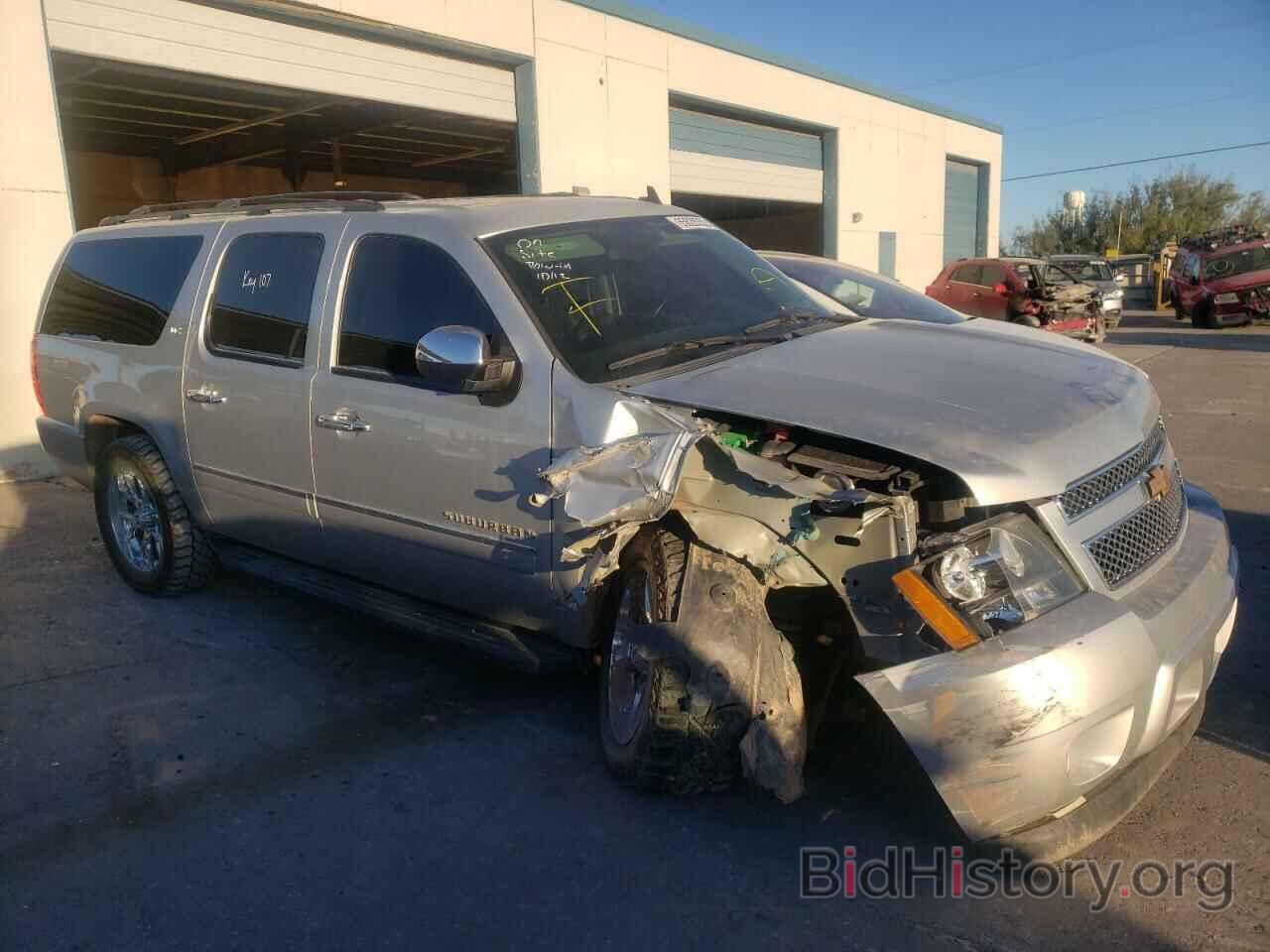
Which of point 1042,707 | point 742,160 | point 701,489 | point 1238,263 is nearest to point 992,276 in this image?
point 742,160

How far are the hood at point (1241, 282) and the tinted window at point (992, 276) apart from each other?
5.81 m

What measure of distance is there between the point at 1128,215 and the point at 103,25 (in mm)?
49329

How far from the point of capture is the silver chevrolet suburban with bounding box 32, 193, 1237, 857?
8.34 feet

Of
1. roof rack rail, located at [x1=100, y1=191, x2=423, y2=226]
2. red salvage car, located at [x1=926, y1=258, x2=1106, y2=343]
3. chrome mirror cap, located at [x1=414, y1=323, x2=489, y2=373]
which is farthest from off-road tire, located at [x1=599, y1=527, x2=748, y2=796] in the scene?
red salvage car, located at [x1=926, y1=258, x2=1106, y2=343]

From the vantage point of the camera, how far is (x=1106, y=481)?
2822 millimetres

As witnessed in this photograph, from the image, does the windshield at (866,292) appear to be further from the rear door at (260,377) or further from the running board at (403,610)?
the running board at (403,610)

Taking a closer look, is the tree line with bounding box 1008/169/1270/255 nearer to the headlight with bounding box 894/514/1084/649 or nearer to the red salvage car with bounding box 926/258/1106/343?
the red salvage car with bounding box 926/258/1106/343

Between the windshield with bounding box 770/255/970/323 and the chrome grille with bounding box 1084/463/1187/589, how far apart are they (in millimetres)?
3082

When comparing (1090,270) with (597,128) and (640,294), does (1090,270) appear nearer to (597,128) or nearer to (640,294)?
(597,128)

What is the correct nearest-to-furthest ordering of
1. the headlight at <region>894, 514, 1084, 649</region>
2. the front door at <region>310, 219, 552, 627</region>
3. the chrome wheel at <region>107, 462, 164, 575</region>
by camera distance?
1. the headlight at <region>894, 514, 1084, 649</region>
2. the front door at <region>310, 219, 552, 627</region>
3. the chrome wheel at <region>107, 462, 164, 575</region>

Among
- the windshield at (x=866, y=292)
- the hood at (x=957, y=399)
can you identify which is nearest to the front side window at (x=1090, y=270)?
the windshield at (x=866, y=292)

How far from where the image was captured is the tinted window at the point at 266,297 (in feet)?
13.6

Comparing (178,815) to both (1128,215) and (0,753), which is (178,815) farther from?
(1128,215)

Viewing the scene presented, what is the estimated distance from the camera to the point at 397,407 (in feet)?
12.0
